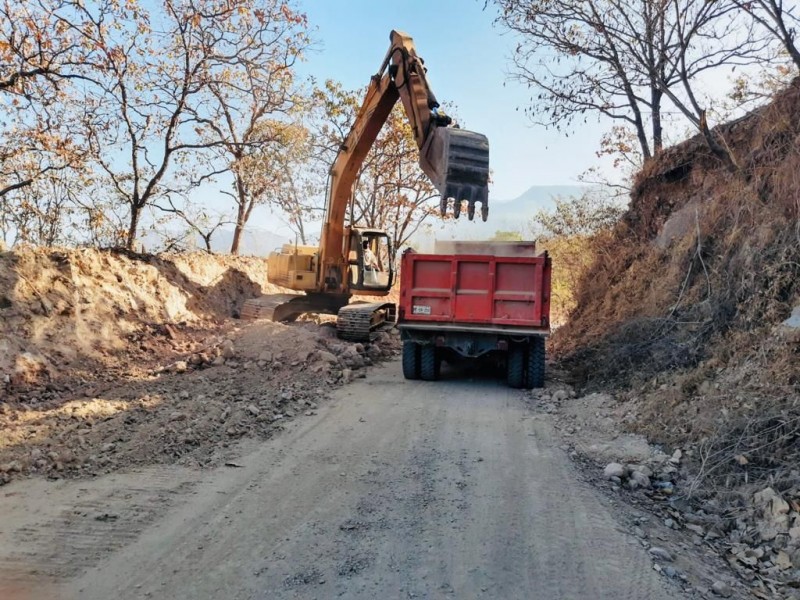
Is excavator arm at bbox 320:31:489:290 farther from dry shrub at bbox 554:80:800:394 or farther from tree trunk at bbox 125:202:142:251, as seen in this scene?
tree trunk at bbox 125:202:142:251

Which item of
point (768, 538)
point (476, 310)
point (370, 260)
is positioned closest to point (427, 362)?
point (476, 310)

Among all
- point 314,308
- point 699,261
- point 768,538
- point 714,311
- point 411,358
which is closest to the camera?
point 768,538

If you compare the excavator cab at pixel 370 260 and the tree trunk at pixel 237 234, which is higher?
the tree trunk at pixel 237 234

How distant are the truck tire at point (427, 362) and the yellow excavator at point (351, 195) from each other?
6.61ft

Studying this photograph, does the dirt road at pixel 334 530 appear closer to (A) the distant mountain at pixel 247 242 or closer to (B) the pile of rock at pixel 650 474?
(B) the pile of rock at pixel 650 474

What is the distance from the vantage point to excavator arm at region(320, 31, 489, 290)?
7.20 m

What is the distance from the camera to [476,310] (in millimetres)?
9344

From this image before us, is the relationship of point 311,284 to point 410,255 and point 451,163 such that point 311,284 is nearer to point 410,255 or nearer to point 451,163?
point 410,255

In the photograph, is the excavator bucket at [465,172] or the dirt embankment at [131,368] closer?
the dirt embankment at [131,368]

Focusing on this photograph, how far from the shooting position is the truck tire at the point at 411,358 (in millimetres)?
9734

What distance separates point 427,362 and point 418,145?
3.54m

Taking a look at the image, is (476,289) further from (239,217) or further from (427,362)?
(239,217)

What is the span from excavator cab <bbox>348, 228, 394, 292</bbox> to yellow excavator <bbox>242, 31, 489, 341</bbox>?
23 mm

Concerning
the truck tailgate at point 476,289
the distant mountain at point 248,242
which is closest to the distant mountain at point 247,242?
the distant mountain at point 248,242
